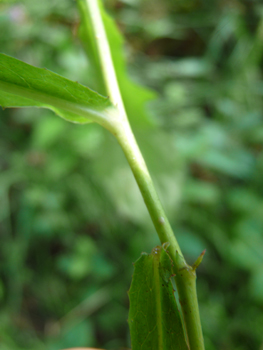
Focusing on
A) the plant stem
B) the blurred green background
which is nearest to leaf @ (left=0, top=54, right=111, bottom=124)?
the plant stem

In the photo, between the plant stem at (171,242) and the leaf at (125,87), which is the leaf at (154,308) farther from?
the leaf at (125,87)

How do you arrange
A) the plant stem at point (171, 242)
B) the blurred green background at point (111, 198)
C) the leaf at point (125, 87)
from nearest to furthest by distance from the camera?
the plant stem at point (171, 242)
the leaf at point (125, 87)
the blurred green background at point (111, 198)

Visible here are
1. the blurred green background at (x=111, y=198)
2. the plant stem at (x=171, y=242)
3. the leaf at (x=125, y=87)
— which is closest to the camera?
the plant stem at (x=171, y=242)

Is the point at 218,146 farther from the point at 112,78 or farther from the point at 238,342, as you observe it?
the point at 112,78

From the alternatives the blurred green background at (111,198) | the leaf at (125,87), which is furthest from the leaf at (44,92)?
the blurred green background at (111,198)

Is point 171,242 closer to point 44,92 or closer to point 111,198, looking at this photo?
point 44,92

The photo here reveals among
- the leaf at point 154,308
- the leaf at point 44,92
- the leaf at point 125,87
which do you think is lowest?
the leaf at point 154,308
